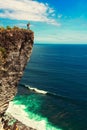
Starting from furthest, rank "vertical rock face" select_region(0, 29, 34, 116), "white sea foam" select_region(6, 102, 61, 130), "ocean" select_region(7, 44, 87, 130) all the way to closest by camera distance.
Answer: "ocean" select_region(7, 44, 87, 130) < "white sea foam" select_region(6, 102, 61, 130) < "vertical rock face" select_region(0, 29, 34, 116)

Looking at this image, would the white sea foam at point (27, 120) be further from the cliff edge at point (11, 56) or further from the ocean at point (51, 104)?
the cliff edge at point (11, 56)

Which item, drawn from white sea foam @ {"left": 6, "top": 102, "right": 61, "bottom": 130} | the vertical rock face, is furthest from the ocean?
the vertical rock face

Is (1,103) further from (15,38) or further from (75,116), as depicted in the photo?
(75,116)

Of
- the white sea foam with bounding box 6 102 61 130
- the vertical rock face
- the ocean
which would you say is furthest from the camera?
the ocean

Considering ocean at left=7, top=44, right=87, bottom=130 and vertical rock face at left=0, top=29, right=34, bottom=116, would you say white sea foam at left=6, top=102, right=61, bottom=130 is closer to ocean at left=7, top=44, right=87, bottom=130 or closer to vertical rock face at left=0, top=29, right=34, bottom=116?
ocean at left=7, top=44, right=87, bottom=130

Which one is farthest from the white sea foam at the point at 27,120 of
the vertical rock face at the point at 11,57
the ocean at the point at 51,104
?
the vertical rock face at the point at 11,57

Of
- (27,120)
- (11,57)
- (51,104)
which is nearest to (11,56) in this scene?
(11,57)

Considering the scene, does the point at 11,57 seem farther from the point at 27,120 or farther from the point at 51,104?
the point at 51,104

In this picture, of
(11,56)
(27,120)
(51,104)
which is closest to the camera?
(11,56)
